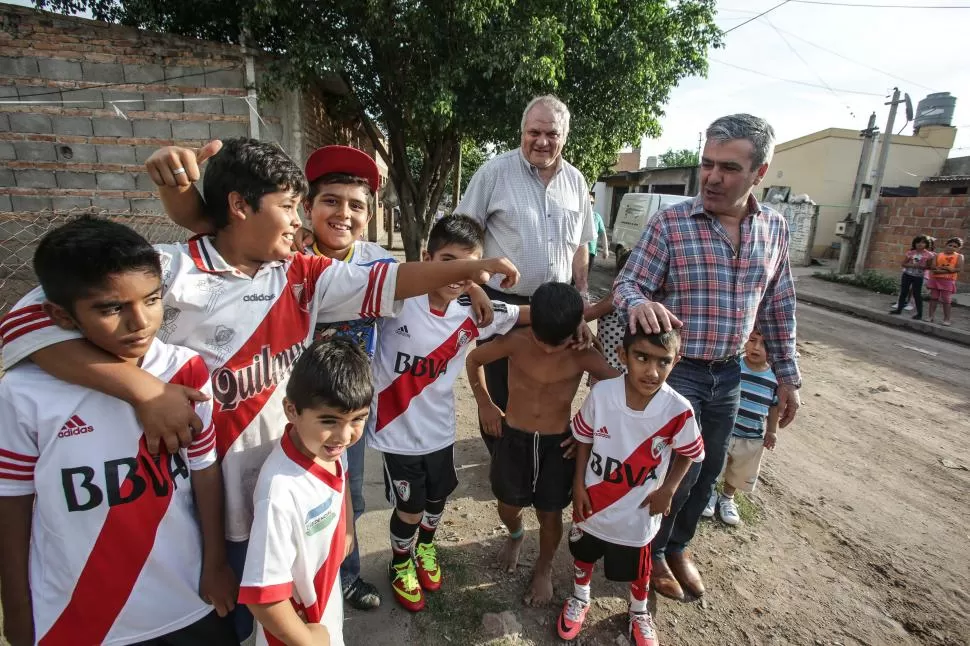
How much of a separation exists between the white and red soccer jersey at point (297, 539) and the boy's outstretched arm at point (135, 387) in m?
0.24

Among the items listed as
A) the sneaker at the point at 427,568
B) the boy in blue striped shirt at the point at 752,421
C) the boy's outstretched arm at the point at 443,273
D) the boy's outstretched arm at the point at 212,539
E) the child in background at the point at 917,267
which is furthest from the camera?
the child in background at the point at 917,267

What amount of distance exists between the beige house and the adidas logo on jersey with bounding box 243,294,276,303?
881 inches

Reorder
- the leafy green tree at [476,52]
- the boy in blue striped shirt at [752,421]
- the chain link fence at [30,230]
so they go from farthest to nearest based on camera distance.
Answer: the leafy green tree at [476,52]
the chain link fence at [30,230]
the boy in blue striped shirt at [752,421]

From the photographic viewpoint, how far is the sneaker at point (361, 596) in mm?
2078

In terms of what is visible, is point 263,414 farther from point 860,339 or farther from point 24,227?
point 860,339

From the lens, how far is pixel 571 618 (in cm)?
203

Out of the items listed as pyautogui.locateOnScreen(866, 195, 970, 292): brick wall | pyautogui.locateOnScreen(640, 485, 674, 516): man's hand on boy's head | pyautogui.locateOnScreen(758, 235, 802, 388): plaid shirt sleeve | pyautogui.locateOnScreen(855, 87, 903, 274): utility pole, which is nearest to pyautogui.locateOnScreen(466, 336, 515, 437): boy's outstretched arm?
pyautogui.locateOnScreen(640, 485, 674, 516): man's hand on boy's head

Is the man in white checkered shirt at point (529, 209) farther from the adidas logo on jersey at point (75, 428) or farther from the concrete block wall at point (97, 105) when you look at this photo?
the concrete block wall at point (97, 105)

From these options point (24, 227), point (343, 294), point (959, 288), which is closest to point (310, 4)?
point (24, 227)

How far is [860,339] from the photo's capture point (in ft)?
24.2

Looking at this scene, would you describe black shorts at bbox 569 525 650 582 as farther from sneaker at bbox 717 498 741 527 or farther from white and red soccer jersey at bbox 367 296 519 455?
Answer: sneaker at bbox 717 498 741 527

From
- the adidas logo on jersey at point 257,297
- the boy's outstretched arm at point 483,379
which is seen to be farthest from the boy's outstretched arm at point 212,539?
the boy's outstretched arm at point 483,379

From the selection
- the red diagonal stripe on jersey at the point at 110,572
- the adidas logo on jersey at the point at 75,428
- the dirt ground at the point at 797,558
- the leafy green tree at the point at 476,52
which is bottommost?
the dirt ground at the point at 797,558

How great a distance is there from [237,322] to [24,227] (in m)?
7.66
